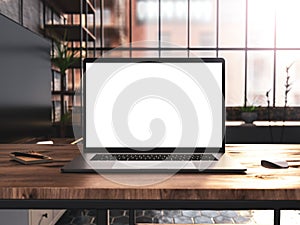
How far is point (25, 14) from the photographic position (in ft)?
8.66

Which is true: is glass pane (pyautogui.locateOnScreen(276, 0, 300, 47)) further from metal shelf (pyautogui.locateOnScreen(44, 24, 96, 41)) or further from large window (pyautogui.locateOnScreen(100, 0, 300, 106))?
metal shelf (pyautogui.locateOnScreen(44, 24, 96, 41))

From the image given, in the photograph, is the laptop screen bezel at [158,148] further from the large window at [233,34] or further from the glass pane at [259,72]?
the glass pane at [259,72]

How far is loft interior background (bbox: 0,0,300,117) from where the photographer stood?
484cm

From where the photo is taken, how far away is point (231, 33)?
5.03 metres

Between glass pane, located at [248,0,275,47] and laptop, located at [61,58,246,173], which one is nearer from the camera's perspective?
laptop, located at [61,58,246,173]

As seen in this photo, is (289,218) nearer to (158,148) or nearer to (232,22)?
(158,148)

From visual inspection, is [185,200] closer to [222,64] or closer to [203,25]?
[222,64]

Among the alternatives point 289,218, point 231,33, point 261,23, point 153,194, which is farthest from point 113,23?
point 153,194

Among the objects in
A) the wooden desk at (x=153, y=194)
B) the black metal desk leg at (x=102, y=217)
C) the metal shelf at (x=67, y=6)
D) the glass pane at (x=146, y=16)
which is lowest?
the black metal desk leg at (x=102, y=217)

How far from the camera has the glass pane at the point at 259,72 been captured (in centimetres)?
490

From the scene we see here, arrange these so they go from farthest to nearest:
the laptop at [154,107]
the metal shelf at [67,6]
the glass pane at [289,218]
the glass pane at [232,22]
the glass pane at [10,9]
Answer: the glass pane at [232,22] → the metal shelf at [67,6] → the glass pane at [289,218] → the glass pane at [10,9] → the laptop at [154,107]

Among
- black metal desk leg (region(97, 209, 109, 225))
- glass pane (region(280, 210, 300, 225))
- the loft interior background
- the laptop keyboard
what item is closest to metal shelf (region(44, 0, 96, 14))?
the loft interior background

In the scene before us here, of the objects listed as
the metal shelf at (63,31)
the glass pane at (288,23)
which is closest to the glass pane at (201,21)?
the glass pane at (288,23)

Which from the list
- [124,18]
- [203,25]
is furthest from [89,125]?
[124,18]
